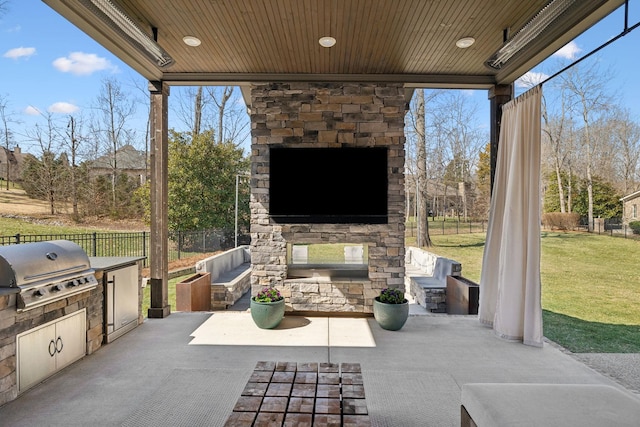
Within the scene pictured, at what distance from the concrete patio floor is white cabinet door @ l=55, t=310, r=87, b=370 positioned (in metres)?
0.09

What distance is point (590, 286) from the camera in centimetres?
777

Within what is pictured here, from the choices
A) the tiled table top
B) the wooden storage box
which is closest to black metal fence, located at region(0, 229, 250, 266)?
the wooden storage box

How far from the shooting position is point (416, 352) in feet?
11.3

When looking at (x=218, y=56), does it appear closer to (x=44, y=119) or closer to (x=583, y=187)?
(x=44, y=119)

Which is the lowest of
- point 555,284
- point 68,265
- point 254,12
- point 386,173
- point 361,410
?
point 555,284

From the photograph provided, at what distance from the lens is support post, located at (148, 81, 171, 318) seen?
4512mm

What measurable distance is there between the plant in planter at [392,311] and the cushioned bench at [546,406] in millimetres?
2198

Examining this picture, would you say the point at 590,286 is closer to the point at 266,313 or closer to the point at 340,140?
the point at 340,140

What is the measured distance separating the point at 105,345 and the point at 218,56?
3191mm

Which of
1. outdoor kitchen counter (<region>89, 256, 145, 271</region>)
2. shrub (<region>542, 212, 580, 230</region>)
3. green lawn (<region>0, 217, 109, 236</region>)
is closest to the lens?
outdoor kitchen counter (<region>89, 256, 145, 271</region>)

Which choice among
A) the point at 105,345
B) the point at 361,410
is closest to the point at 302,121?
the point at 105,345

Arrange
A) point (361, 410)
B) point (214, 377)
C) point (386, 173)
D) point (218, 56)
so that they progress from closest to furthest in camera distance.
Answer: point (361, 410)
point (214, 377)
point (218, 56)
point (386, 173)

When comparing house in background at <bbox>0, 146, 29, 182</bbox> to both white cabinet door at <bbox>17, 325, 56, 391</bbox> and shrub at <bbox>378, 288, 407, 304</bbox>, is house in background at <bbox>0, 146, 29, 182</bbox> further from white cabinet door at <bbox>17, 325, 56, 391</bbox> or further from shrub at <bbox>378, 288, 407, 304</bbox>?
shrub at <bbox>378, 288, 407, 304</bbox>

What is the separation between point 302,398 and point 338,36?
3.13 metres
